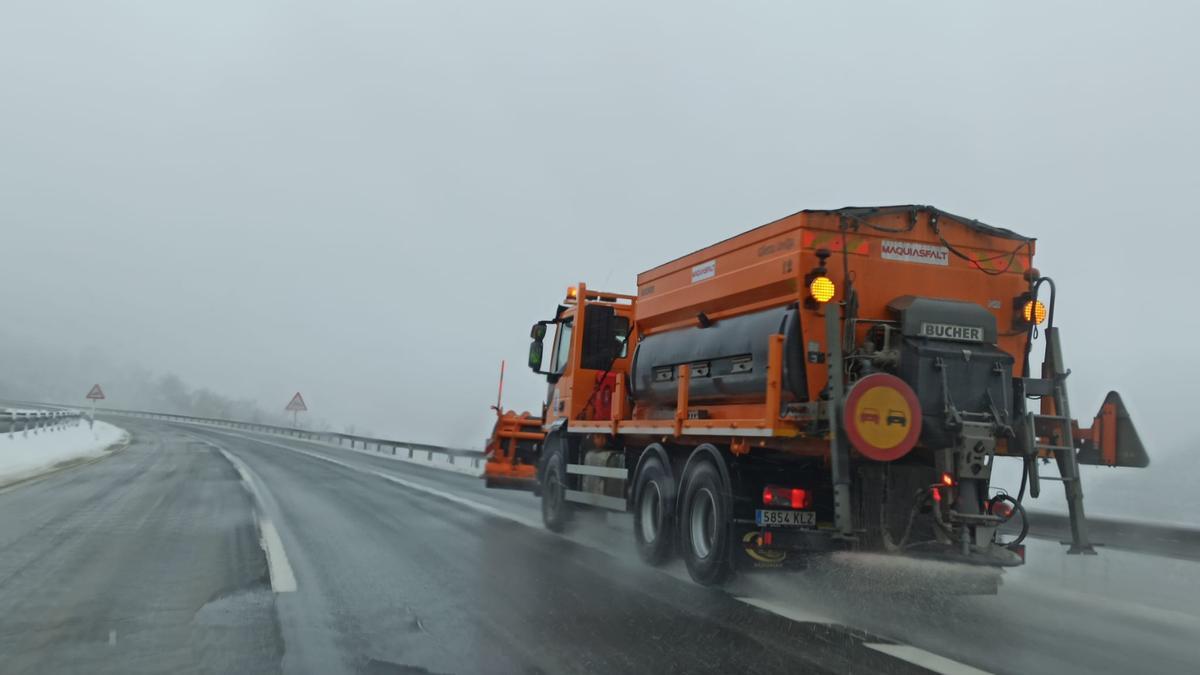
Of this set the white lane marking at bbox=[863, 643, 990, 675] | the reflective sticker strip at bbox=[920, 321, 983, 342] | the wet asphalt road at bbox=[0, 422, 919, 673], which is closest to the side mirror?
the wet asphalt road at bbox=[0, 422, 919, 673]

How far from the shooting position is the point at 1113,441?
292 inches

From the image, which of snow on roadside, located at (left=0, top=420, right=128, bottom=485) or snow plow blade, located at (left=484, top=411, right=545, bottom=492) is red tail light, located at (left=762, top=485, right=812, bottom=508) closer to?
snow plow blade, located at (left=484, top=411, right=545, bottom=492)

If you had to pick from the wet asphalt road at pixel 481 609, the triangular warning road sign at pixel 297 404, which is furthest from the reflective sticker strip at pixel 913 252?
the triangular warning road sign at pixel 297 404

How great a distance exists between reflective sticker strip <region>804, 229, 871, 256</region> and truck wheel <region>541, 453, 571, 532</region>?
→ 5571mm

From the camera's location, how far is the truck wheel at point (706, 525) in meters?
7.45

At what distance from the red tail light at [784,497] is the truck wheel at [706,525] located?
0.34 m

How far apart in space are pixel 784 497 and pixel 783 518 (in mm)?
168

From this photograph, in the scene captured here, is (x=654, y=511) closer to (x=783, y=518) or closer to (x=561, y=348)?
(x=783, y=518)

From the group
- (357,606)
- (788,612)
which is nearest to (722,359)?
(788,612)

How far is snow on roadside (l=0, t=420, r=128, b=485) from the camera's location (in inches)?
755

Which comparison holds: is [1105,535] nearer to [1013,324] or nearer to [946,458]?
[1013,324]

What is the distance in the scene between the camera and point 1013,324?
760cm

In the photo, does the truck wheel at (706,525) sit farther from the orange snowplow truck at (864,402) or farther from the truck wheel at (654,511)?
the truck wheel at (654,511)

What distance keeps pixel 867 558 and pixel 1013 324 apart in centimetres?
240
